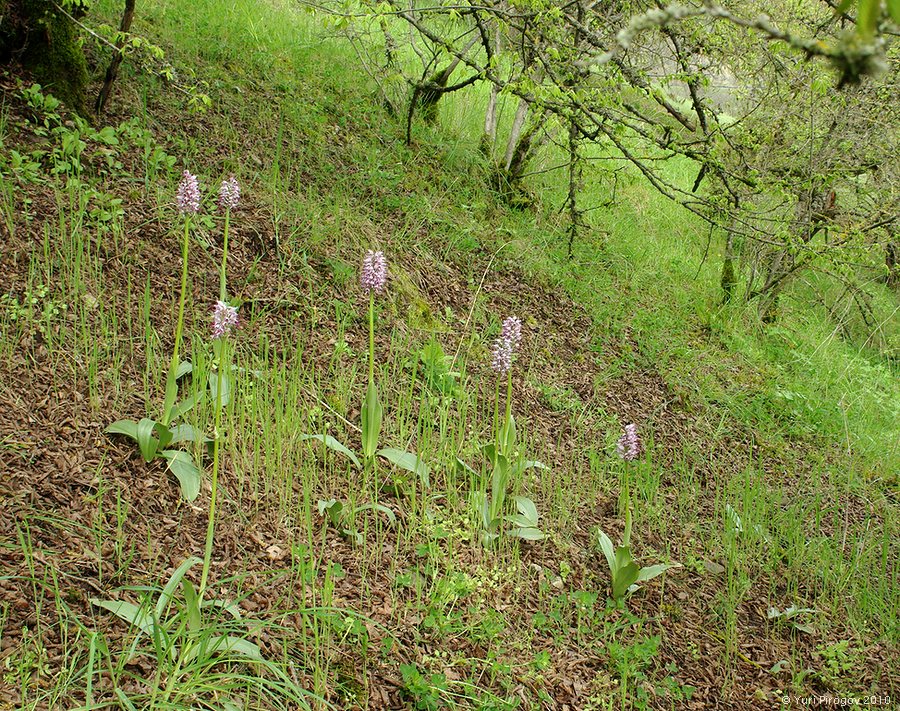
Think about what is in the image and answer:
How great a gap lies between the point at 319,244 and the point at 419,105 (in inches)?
103

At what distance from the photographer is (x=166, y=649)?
1903mm

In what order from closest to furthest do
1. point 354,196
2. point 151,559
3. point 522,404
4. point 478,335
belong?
point 151,559 → point 522,404 → point 478,335 → point 354,196

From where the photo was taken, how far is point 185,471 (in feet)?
8.96

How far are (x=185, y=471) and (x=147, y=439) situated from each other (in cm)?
19

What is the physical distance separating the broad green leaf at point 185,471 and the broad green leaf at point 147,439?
1.8 inches

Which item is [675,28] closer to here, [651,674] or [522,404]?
[522,404]

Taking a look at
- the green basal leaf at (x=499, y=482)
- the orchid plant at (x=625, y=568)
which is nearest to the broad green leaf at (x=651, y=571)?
the orchid plant at (x=625, y=568)

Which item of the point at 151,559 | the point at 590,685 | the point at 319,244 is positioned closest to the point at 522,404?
the point at 319,244

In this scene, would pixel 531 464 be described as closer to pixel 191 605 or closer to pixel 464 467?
pixel 464 467

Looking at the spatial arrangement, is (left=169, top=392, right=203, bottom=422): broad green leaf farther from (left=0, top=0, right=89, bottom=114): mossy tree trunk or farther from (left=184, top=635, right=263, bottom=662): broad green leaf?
(left=0, top=0, right=89, bottom=114): mossy tree trunk

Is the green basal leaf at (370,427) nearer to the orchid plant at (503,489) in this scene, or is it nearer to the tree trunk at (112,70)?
the orchid plant at (503,489)

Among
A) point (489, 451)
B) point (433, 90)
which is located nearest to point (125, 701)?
point (489, 451)

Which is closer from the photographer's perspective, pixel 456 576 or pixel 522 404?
pixel 456 576

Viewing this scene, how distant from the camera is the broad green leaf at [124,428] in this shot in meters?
2.74
